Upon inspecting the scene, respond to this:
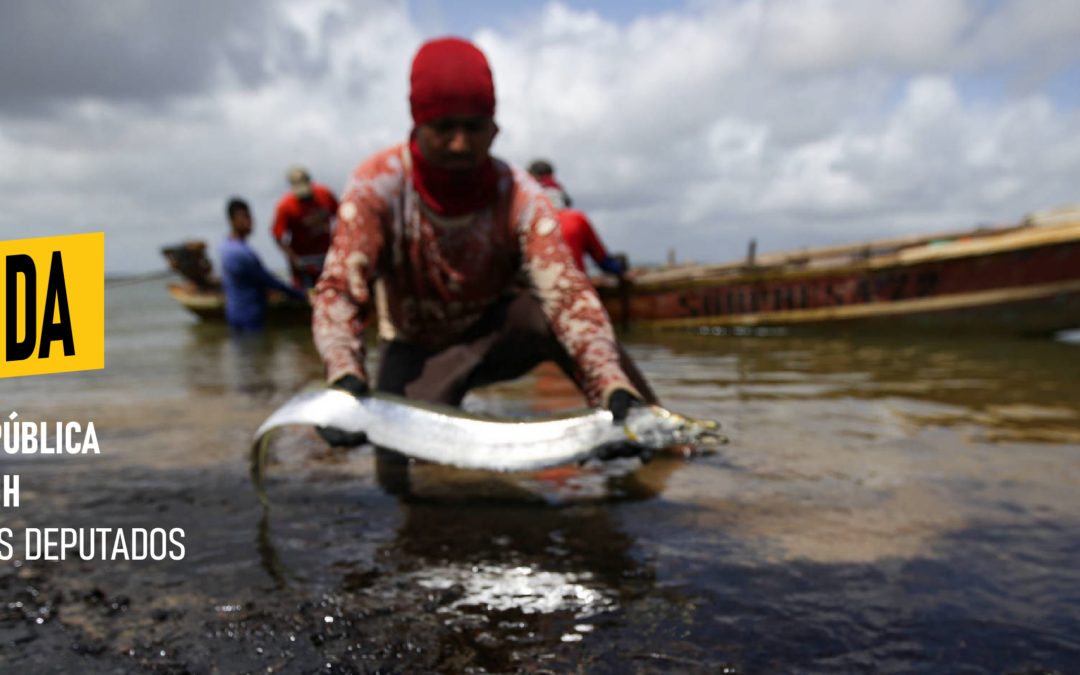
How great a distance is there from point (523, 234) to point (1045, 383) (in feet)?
18.9

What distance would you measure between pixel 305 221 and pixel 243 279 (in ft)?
6.04

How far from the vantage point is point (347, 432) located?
279 centimetres

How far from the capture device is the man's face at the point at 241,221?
35.7ft

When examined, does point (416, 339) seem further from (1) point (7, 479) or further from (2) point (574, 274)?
(1) point (7, 479)

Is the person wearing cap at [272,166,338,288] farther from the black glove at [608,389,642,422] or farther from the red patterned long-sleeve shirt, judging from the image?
A: the black glove at [608,389,642,422]

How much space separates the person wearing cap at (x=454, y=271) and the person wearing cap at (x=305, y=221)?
24.8 feet

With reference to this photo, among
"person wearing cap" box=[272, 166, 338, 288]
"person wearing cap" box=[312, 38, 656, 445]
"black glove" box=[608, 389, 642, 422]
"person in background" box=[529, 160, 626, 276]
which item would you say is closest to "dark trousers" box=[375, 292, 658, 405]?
"person wearing cap" box=[312, 38, 656, 445]

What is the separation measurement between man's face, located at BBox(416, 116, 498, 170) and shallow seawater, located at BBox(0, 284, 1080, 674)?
1.53 meters

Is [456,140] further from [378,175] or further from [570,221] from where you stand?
[570,221]

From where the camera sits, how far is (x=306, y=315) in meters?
14.3

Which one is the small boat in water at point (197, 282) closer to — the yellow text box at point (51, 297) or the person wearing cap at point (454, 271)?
the yellow text box at point (51, 297)

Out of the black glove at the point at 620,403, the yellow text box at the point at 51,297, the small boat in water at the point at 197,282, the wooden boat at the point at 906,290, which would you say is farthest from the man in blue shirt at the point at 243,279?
the black glove at the point at 620,403

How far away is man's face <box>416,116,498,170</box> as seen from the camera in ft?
10.1

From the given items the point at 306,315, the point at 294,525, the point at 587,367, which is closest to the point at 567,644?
the point at 587,367
